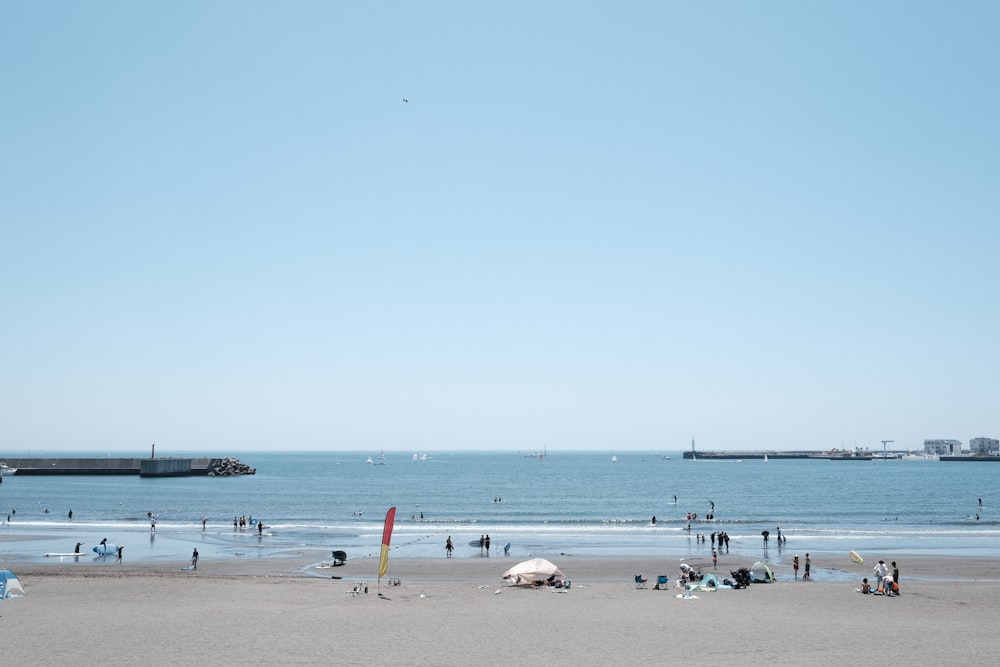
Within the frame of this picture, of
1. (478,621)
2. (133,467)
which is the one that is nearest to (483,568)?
(478,621)

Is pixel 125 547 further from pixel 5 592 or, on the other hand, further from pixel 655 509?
pixel 655 509

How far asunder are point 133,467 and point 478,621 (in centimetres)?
13394

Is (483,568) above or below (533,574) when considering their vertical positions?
below

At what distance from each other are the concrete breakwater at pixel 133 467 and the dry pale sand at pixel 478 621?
108 metres

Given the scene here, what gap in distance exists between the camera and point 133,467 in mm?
137875

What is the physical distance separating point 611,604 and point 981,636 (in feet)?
35.0

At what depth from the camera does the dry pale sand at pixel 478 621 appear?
58.8 feet

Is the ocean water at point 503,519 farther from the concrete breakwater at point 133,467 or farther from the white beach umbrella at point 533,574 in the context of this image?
the concrete breakwater at point 133,467

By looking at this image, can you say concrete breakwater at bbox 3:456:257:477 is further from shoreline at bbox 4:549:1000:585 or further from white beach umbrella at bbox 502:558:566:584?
white beach umbrella at bbox 502:558:566:584

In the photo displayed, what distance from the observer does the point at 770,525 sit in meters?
60.9

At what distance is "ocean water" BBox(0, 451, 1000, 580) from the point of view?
4547 cm

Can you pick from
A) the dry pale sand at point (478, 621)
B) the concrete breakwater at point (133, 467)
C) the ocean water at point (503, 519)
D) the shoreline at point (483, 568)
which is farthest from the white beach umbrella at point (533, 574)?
the concrete breakwater at point (133, 467)

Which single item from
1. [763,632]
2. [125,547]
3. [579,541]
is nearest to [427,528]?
[579,541]

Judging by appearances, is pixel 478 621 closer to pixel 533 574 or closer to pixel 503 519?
pixel 533 574
